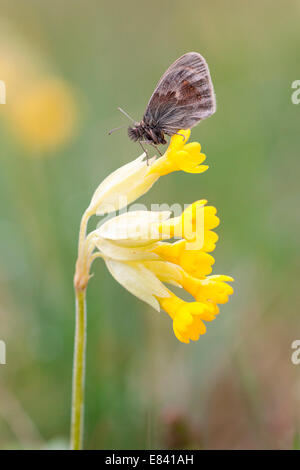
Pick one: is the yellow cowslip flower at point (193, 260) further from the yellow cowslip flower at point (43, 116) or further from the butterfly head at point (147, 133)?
the yellow cowslip flower at point (43, 116)

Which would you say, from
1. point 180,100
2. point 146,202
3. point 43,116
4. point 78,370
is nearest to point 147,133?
point 180,100

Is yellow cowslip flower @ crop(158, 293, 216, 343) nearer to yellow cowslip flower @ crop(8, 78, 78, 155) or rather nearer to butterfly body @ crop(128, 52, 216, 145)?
butterfly body @ crop(128, 52, 216, 145)

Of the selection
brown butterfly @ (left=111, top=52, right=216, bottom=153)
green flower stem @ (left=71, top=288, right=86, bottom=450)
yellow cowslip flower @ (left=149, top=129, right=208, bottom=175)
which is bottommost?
green flower stem @ (left=71, top=288, right=86, bottom=450)

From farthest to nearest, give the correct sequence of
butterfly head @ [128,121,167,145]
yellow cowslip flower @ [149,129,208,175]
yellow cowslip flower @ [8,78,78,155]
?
yellow cowslip flower @ [8,78,78,155]
butterfly head @ [128,121,167,145]
yellow cowslip flower @ [149,129,208,175]

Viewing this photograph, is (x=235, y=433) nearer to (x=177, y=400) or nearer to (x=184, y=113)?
(x=177, y=400)

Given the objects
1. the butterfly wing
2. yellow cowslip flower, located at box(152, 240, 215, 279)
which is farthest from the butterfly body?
yellow cowslip flower, located at box(152, 240, 215, 279)

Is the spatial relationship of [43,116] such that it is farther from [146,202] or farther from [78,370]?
[78,370]

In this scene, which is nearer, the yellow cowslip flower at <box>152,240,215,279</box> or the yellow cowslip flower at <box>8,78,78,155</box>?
the yellow cowslip flower at <box>152,240,215,279</box>
